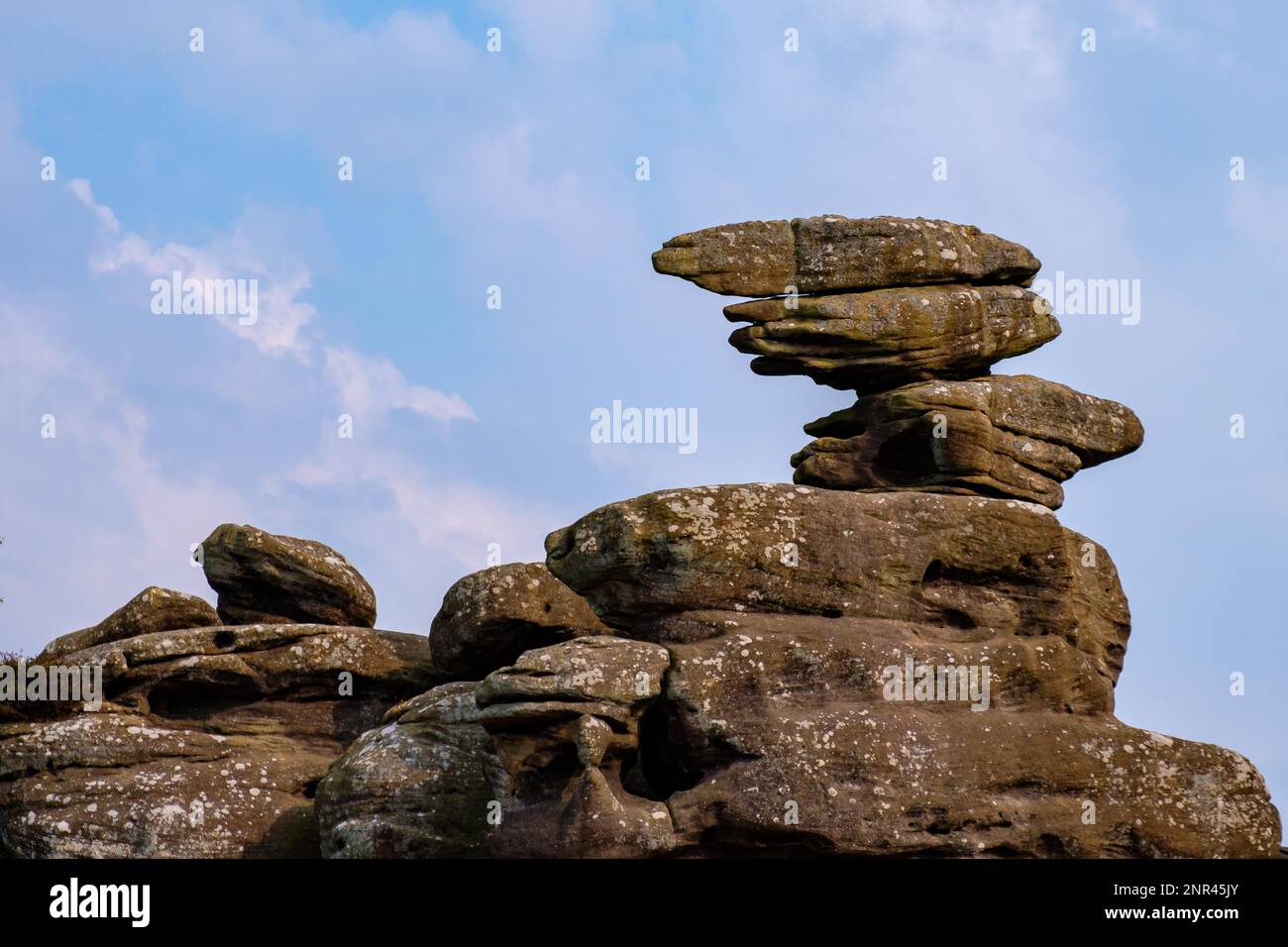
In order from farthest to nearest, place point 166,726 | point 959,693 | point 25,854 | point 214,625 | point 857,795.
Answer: point 214,625, point 166,726, point 25,854, point 959,693, point 857,795

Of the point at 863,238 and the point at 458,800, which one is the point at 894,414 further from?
the point at 458,800

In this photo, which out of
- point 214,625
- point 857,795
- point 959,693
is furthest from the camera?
point 214,625

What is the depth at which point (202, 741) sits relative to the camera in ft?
103

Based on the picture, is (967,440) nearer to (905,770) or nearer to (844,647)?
(844,647)

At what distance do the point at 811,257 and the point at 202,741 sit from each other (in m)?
14.5

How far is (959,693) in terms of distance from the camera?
27.1m

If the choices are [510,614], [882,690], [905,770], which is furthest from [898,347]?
[905,770]

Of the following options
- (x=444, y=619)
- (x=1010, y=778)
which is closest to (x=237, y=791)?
(x=444, y=619)

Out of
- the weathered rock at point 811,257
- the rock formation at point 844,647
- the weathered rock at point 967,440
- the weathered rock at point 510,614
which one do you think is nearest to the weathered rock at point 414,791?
the rock formation at point 844,647

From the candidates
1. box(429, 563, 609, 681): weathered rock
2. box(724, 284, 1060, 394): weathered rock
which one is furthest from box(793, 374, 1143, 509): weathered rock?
box(429, 563, 609, 681): weathered rock

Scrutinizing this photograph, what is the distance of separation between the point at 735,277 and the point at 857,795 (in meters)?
10.3

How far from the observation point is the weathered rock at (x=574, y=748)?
24.6m

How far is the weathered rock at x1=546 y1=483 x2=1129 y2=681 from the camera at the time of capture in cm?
2756

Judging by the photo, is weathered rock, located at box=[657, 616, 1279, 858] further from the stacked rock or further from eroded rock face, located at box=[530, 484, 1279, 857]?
the stacked rock
